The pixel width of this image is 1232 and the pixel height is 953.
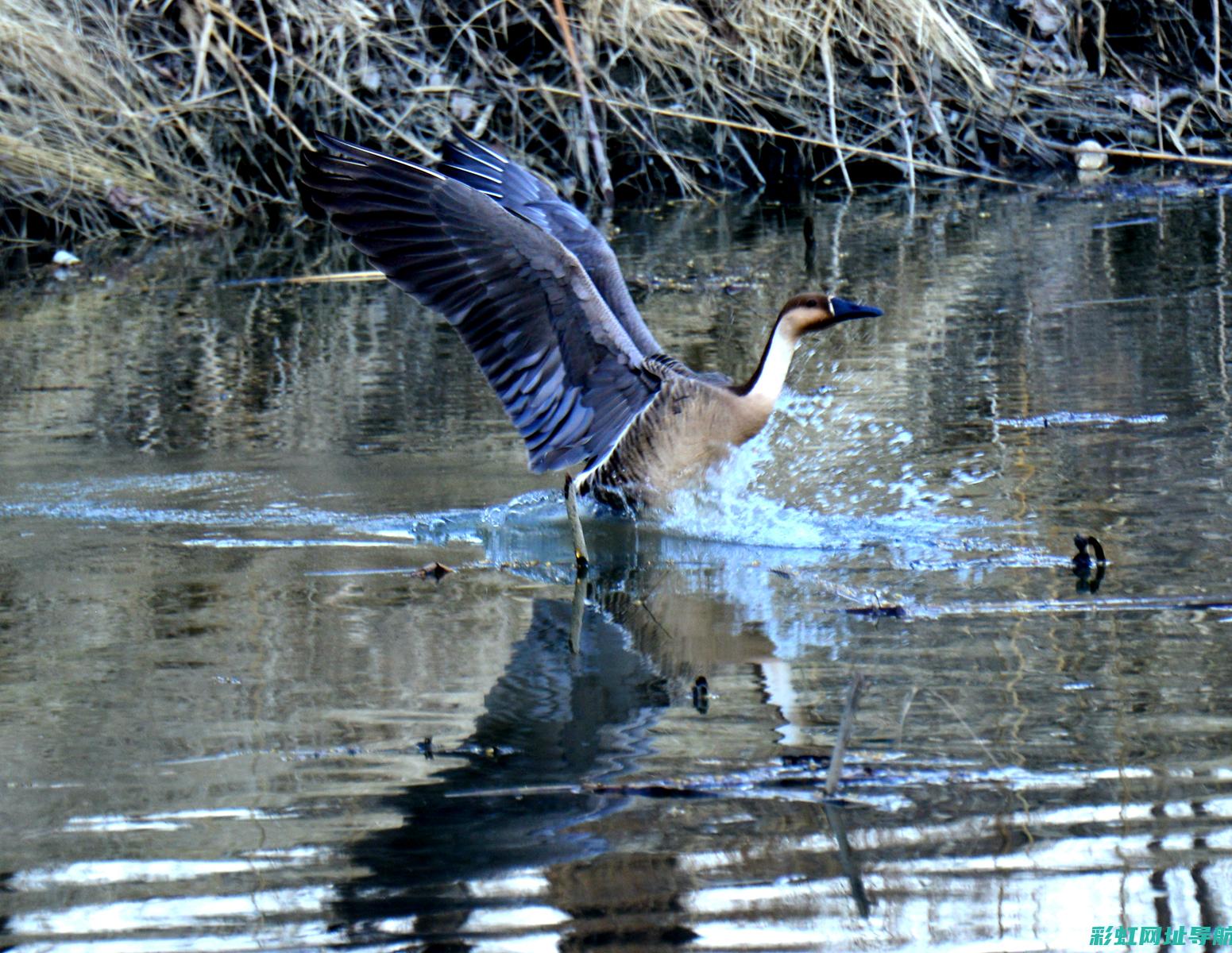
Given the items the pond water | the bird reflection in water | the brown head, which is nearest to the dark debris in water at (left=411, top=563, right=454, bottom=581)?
the pond water

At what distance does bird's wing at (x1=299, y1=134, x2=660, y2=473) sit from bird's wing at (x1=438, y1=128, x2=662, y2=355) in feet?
1.12

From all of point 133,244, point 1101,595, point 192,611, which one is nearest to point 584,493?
point 192,611

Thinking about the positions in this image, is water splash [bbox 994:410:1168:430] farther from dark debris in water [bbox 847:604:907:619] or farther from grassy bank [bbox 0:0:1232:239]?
grassy bank [bbox 0:0:1232:239]

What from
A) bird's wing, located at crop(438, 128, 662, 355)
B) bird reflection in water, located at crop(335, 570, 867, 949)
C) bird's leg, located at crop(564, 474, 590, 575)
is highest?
bird's wing, located at crop(438, 128, 662, 355)

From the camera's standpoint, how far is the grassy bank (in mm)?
12719

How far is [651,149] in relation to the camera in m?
13.9

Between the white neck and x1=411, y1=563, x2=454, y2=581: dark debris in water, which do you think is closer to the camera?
x1=411, y1=563, x2=454, y2=581: dark debris in water

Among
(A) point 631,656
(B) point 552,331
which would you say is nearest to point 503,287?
(B) point 552,331

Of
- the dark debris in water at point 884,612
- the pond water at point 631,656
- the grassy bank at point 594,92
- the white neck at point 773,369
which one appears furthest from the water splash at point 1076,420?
the grassy bank at point 594,92

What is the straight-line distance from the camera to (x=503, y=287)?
5781 mm

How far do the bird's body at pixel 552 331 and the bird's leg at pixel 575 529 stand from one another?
29mm

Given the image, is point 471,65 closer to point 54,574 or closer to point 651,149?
point 651,149

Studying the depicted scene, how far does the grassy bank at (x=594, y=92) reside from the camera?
12719mm

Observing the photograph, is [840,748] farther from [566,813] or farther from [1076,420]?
[1076,420]
